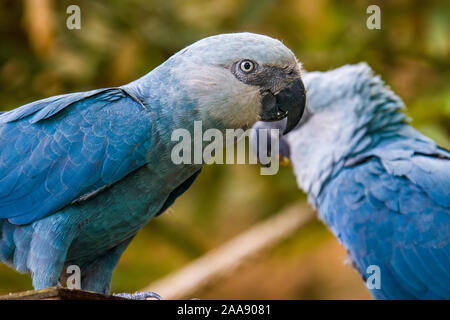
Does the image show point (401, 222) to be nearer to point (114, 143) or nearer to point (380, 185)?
point (380, 185)

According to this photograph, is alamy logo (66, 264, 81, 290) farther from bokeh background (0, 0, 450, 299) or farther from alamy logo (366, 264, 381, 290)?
bokeh background (0, 0, 450, 299)

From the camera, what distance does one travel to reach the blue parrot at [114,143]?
2.12 meters

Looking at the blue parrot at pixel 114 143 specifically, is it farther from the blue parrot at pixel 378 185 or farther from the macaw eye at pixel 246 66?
the blue parrot at pixel 378 185

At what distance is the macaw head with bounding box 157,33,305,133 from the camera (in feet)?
7.29

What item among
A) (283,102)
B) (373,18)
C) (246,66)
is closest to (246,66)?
(246,66)

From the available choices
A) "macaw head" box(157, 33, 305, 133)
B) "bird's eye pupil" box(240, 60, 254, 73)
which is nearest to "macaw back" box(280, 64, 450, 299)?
"macaw head" box(157, 33, 305, 133)

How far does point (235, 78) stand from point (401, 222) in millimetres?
1219

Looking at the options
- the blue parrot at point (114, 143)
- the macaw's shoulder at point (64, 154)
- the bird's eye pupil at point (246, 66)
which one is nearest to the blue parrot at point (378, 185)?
the blue parrot at point (114, 143)

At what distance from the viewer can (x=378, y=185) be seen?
9.83ft

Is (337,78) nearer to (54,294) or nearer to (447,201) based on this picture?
(447,201)

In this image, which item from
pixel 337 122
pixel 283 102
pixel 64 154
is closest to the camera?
pixel 64 154

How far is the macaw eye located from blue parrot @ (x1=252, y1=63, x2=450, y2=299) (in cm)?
112

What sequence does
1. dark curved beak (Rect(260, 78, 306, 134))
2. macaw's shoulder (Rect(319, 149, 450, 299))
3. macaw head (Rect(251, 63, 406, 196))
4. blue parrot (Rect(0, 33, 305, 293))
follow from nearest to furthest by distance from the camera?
blue parrot (Rect(0, 33, 305, 293)) < dark curved beak (Rect(260, 78, 306, 134)) < macaw's shoulder (Rect(319, 149, 450, 299)) < macaw head (Rect(251, 63, 406, 196))

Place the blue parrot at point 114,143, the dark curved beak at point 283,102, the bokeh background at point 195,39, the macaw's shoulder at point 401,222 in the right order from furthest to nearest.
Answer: the bokeh background at point 195,39 < the macaw's shoulder at point 401,222 < the dark curved beak at point 283,102 < the blue parrot at point 114,143
